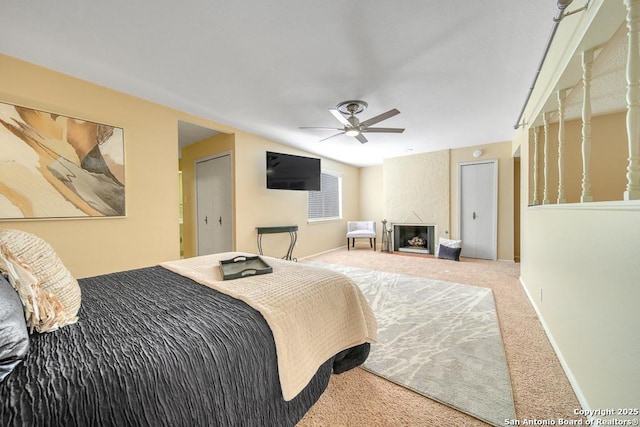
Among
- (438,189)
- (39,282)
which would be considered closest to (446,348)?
(39,282)

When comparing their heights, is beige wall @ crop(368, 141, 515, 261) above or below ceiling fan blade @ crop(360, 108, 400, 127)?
below

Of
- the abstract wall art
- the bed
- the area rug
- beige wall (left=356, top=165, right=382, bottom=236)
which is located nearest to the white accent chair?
beige wall (left=356, top=165, right=382, bottom=236)

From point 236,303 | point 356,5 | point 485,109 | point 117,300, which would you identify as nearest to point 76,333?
point 117,300

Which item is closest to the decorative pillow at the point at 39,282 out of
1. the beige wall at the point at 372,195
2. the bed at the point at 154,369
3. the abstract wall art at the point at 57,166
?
the bed at the point at 154,369

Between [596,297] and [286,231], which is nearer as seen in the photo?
[596,297]

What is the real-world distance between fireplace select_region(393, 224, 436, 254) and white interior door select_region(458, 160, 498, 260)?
66 centimetres

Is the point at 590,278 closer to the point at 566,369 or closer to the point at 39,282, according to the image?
the point at 566,369

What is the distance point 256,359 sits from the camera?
983 mm

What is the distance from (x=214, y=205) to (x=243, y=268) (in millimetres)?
3013

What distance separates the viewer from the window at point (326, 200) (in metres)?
5.64

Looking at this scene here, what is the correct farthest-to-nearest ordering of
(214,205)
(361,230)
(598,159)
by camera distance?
(361,230)
(214,205)
(598,159)

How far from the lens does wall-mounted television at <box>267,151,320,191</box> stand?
426 centimetres

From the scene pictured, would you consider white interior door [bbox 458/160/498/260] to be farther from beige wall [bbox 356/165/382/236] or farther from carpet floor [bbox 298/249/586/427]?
carpet floor [bbox 298/249/586/427]

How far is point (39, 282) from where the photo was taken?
0.98m
